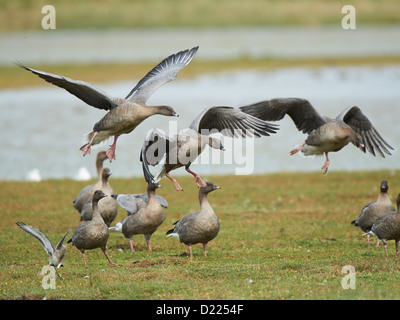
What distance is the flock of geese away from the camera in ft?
41.0

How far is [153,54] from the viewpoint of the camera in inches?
2613

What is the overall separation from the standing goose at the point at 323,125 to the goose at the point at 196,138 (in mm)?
1100

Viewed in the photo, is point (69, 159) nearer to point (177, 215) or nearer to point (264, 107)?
point (177, 215)

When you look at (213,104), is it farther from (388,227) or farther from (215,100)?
(388,227)

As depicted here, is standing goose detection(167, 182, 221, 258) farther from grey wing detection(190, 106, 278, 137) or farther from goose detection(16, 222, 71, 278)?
goose detection(16, 222, 71, 278)

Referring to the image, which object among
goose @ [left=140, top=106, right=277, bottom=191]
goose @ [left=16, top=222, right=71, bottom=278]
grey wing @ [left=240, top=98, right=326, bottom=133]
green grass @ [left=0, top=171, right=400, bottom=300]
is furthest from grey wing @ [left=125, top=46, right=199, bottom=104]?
goose @ [left=16, top=222, right=71, bottom=278]

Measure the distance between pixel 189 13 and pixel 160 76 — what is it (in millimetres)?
98957

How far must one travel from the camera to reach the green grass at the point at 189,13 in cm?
10669


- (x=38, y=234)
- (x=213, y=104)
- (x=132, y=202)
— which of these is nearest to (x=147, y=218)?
(x=132, y=202)

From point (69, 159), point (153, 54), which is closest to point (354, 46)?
point (153, 54)

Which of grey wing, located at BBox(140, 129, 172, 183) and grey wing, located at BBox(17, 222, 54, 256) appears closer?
grey wing, located at BBox(17, 222, 54, 256)

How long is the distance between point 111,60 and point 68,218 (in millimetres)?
46182

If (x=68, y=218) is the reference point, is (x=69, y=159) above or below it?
above

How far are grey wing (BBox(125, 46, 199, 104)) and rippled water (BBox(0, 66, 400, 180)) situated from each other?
8954 mm
